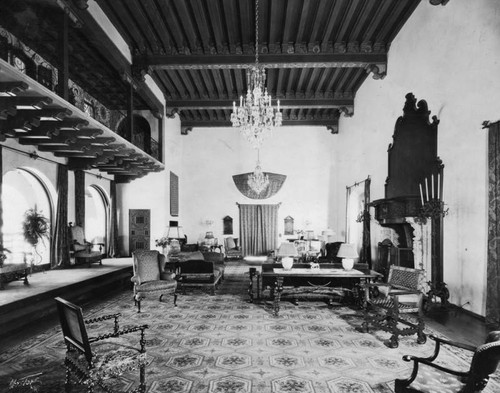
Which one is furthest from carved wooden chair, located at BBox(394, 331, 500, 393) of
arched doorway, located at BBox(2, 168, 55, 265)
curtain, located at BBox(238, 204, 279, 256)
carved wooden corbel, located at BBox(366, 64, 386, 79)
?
curtain, located at BBox(238, 204, 279, 256)

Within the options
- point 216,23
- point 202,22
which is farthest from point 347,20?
point 202,22

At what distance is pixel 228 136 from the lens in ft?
47.3

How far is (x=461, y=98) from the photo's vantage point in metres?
5.47

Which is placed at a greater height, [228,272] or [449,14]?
[449,14]

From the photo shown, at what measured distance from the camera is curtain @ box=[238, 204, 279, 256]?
14.0m

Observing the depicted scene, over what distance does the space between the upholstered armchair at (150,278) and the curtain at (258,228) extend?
7.22m

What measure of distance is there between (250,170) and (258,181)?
3.16 feet

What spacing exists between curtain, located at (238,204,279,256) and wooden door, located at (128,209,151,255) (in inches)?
160

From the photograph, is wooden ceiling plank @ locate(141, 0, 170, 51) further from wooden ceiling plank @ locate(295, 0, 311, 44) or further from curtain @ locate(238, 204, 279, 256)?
curtain @ locate(238, 204, 279, 256)

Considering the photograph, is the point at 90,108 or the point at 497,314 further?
the point at 90,108

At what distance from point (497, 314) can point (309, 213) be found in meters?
9.78

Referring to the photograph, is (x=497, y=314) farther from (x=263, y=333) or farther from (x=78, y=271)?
(x=78, y=271)

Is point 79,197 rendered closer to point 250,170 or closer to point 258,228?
point 250,170

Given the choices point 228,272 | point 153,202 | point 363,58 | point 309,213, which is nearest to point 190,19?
point 363,58
